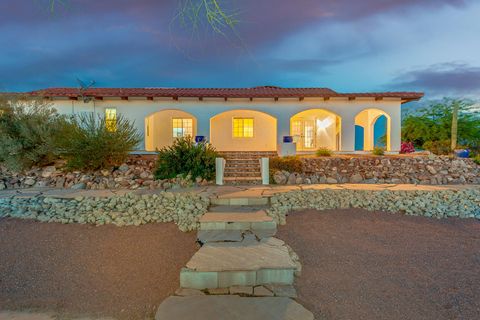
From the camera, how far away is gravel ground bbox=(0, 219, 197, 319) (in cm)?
296

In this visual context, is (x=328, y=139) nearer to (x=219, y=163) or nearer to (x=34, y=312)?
(x=219, y=163)

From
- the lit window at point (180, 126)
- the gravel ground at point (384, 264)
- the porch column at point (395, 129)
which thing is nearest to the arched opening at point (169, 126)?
the lit window at point (180, 126)

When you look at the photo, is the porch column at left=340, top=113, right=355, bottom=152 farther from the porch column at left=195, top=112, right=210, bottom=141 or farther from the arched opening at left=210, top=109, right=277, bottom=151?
the porch column at left=195, top=112, right=210, bottom=141

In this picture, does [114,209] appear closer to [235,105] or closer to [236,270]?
[236,270]

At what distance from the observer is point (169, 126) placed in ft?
49.5

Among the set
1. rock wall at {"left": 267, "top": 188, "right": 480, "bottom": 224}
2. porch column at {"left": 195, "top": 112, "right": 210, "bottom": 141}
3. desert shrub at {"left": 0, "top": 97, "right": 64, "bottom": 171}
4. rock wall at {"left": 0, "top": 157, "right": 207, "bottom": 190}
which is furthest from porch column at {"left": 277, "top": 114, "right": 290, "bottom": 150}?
desert shrub at {"left": 0, "top": 97, "right": 64, "bottom": 171}

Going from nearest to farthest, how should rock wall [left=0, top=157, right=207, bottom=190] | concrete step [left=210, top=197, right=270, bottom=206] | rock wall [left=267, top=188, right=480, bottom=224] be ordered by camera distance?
rock wall [left=267, top=188, right=480, bottom=224] < concrete step [left=210, top=197, right=270, bottom=206] < rock wall [left=0, top=157, right=207, bottom=190]

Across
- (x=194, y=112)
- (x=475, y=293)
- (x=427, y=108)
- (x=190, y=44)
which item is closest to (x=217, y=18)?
(x=190, y=44)

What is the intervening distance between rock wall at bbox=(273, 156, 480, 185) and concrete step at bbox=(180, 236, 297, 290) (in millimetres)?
6187

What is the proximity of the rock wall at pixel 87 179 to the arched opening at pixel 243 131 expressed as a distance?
6184mm

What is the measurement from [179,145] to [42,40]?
17.2 ft

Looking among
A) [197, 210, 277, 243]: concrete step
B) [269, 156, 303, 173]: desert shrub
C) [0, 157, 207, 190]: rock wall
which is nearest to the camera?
[197, 210, 277, 243]: concrete step

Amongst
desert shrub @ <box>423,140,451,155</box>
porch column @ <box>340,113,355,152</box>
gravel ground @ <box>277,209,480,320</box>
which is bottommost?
gravel ground @ <box>277,209,480,320</box>

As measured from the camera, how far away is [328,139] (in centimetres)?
1541
